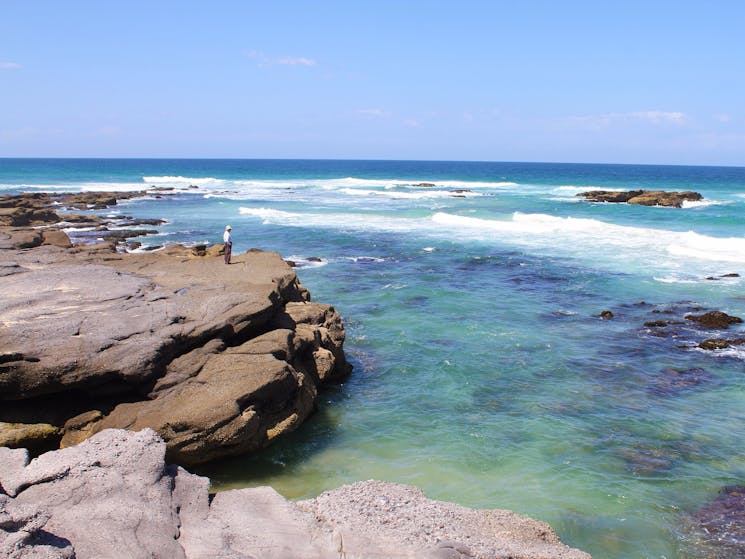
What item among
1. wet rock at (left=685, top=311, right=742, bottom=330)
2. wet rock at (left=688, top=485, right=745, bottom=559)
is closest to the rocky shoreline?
wet rock at (left=688, top=485, right=745, bottom=559)

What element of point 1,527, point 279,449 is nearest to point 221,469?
point 279,449

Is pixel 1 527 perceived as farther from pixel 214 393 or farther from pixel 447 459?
pixel 447 459

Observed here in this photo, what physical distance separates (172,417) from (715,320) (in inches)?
625

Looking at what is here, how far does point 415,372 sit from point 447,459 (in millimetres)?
4340

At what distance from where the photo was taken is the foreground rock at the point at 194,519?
19.4 feet

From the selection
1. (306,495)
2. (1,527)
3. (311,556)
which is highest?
(1,527)

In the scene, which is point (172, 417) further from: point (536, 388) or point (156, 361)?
point (536, 388)

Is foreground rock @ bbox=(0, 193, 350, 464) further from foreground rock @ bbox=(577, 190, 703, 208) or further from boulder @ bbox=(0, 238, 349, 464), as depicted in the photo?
foreground rock @ bbox=(577, 190, 703, 208)

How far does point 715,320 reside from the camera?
18734 mm

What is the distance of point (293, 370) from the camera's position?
38.6ft

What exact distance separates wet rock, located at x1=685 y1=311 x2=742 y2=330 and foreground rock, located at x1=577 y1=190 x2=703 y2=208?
39.2 m

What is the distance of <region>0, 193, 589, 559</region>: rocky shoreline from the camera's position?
6.36 metres

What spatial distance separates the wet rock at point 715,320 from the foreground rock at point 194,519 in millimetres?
13462

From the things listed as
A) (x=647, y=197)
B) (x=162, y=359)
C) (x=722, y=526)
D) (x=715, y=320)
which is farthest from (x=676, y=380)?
(x=647, y=197)
